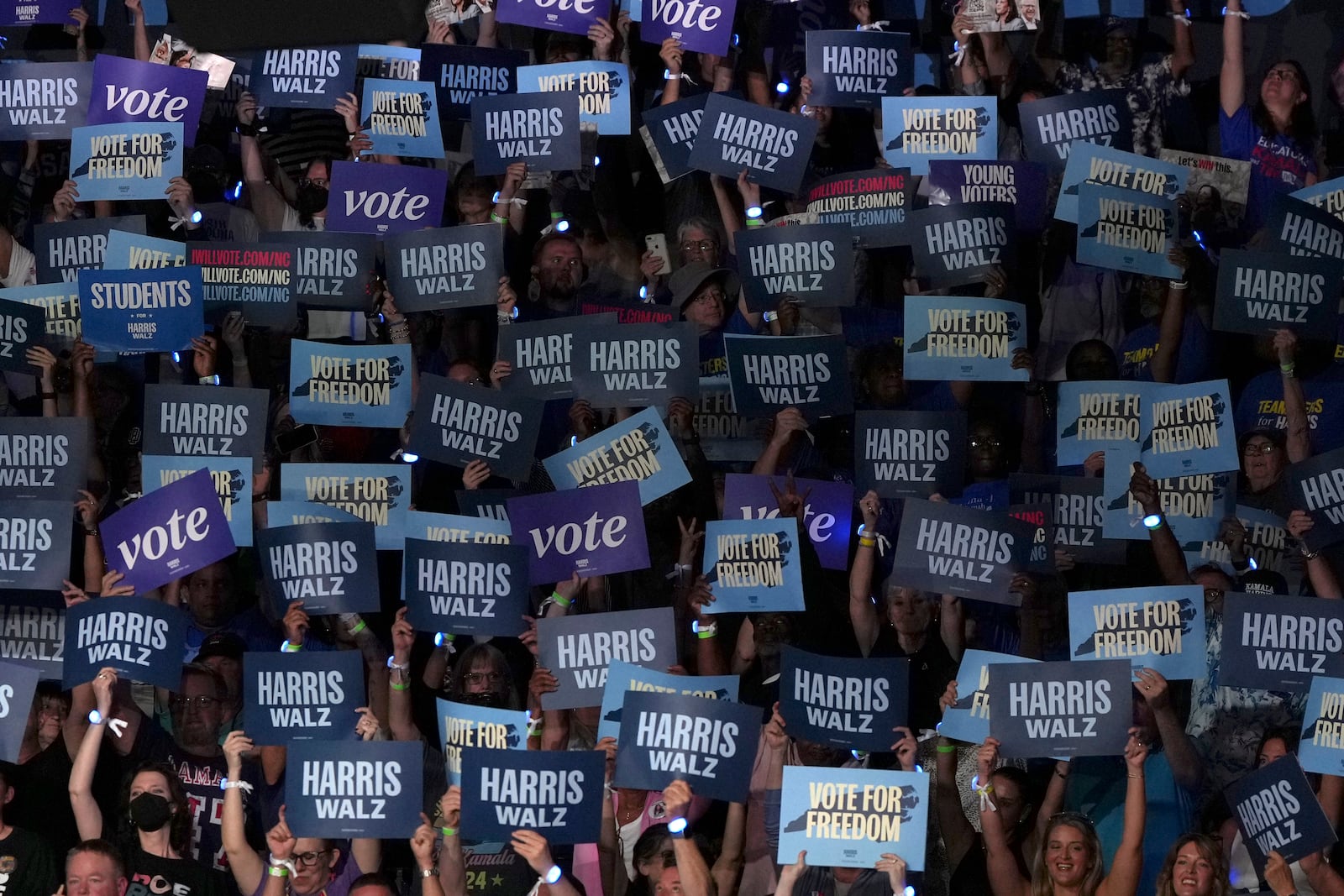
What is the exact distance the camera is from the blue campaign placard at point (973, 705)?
277 inches

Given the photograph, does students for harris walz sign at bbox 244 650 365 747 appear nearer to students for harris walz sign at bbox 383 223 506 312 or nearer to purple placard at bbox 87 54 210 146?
students for harris walz sign at bbox 383 223 506 312

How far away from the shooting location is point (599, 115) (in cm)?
895

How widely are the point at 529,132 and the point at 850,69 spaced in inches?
51.5

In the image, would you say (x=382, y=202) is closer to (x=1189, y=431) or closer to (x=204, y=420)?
(x=204, y=420)

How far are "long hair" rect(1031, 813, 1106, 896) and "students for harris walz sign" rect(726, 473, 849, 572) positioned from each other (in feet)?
4.79

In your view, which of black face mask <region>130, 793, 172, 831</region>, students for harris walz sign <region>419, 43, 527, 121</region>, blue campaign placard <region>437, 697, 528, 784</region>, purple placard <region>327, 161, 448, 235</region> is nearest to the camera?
black face mask <region>130, 793, 172, 831</region>

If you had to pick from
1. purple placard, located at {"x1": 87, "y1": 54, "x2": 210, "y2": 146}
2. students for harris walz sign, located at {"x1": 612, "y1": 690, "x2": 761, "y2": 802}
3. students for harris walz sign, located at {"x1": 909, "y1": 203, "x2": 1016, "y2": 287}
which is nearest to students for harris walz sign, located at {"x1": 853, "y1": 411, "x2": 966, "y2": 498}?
students for harris walz sign, located at {"x1": 909, "y1": 203, "x2": 1016, "y2": 287}

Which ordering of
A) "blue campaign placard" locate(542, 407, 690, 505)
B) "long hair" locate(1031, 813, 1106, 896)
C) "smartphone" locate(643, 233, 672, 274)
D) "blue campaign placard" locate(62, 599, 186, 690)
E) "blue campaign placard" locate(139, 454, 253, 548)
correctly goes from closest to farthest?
"long hair" locate(1031, 813, 1106, 896)
"blue campaign placard" locate(62, 599, 186, 690)
"blue campaign placard" locate(139, 454, 253, 548)
"blue campaign placard" locate(542, 407, 690, 505)
"smartphone" locate(643, 233, 672, 274)

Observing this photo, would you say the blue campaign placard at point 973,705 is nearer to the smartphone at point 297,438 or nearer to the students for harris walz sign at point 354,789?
the students for harris walz sign at point 354,789

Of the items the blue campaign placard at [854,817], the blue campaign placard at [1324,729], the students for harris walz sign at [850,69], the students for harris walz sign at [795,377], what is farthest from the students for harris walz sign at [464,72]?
the blue campaign placard at [1324,729]

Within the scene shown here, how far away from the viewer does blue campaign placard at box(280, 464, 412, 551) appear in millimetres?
7824

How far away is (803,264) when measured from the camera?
8.34m

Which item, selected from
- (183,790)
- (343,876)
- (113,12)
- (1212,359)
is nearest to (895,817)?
(343,876)

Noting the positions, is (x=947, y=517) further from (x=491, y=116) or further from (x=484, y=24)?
(x=484, y=24)
